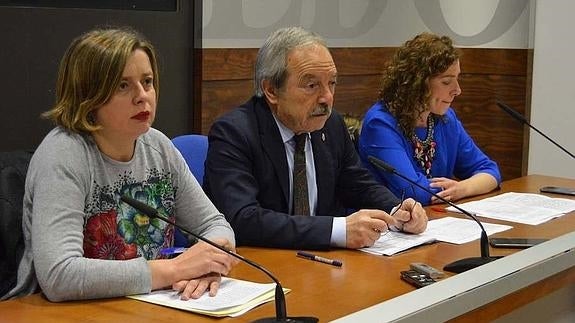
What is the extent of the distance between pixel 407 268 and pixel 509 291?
Answer: 11.1 inches

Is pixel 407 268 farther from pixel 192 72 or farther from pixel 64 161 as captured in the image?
pixel 192 72

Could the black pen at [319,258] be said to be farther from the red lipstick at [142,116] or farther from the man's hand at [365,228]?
the red lipstick at [142,116]

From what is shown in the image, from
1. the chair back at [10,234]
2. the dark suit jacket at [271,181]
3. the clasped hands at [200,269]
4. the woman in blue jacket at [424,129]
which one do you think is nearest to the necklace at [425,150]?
the woman in blue jacket at [424,129]

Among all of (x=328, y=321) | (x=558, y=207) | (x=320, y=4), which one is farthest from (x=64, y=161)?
(x=320, y=4)

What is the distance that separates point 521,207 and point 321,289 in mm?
1212

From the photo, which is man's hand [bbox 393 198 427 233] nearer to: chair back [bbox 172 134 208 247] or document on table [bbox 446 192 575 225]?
document on table [bbox 446 192 575 225]

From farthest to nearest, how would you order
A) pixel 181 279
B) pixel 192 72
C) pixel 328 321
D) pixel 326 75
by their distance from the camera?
1. pixel 192 72
2. pixel 326 75
3. pixel 181 279
4. pixel 328 321

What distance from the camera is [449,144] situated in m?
3.32

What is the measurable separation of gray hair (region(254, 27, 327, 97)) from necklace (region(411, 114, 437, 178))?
784 millimetres

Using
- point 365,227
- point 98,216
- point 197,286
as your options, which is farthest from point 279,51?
point 197,286

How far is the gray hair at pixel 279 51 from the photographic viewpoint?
2512mm

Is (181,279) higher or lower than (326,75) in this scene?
lower

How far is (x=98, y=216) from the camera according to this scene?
6.41 feet

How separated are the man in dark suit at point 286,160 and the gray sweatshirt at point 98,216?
0.50 feet
